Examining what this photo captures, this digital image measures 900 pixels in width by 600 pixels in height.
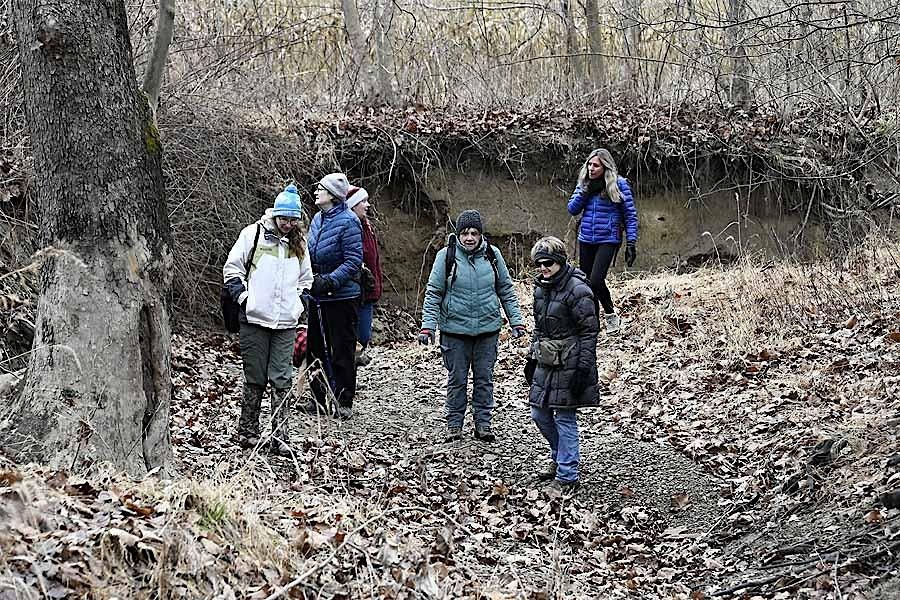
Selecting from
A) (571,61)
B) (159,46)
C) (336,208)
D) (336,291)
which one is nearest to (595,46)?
(571,61)

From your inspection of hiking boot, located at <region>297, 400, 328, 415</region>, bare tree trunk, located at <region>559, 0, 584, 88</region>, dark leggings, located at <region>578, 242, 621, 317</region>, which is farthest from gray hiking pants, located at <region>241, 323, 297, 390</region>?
bare tree trunk, located at <region>559, 0, 584, 88</region>

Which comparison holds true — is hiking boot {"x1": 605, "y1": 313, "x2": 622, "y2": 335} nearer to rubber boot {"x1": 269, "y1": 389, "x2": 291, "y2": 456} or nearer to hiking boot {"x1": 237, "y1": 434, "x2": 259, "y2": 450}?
rubber boot {"x1": 269, "y1": 389, "x2": 291, "y2": 456}

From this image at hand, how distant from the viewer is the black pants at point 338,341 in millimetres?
8898

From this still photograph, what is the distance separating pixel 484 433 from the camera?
8.47 m

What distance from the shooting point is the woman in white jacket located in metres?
7.40

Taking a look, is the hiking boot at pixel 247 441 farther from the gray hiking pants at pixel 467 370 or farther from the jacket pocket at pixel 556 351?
the jacket pocket at pixel 556 351

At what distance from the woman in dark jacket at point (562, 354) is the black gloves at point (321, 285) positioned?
2259 millimetres

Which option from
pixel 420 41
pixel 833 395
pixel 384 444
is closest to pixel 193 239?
pixel 384 444

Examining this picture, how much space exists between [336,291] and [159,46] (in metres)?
3.09

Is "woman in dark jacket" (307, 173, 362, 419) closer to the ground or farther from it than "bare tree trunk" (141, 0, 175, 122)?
closer to the ground

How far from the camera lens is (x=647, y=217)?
54.5 ft

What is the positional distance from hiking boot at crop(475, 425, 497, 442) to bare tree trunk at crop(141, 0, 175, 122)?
4.03 metres

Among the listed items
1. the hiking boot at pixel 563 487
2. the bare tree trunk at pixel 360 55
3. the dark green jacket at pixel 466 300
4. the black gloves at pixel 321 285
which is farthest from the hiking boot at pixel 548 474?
the bare tree trunk at pixel 360 55

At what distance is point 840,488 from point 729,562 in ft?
3.32
